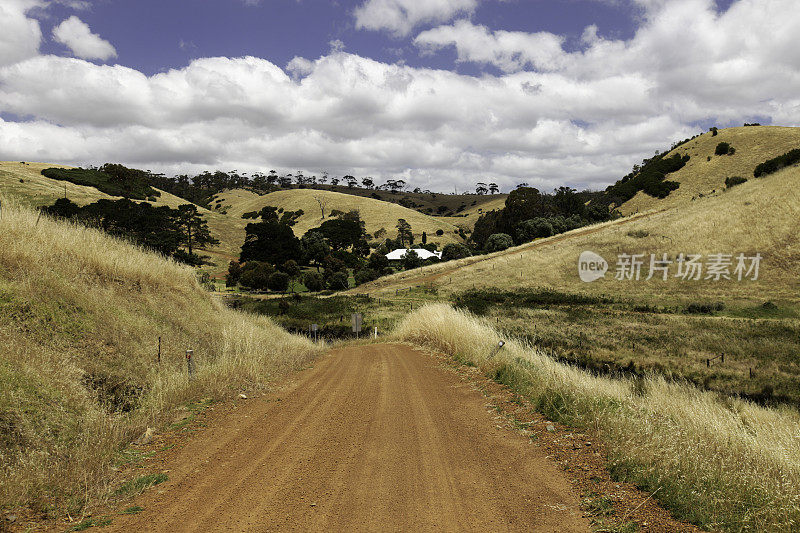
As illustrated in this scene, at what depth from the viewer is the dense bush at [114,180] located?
96.9 meters

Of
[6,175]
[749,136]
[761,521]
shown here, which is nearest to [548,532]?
[761,521]

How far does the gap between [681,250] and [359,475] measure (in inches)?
2315

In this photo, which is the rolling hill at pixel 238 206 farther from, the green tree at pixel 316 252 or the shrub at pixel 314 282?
the shrub at pixel 314 282

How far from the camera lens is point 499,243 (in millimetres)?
80375

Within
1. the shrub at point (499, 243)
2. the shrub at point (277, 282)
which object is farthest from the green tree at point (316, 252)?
the shrub at point (499, 243)

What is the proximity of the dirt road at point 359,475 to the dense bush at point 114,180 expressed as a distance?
111 meters

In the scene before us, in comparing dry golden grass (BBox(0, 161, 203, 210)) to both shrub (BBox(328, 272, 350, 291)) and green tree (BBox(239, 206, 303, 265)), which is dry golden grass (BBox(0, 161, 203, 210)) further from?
shrub (BBox(328, 272, 350, 291))

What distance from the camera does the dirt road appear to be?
3936 mm

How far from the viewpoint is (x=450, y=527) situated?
3816mm

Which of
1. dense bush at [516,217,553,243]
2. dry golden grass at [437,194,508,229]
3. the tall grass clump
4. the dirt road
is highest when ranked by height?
dry golden grass at [437,194,508,229]

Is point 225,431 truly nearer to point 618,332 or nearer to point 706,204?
point 618,332

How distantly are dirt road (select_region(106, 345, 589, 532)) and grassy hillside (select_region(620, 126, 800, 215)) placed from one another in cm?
9724

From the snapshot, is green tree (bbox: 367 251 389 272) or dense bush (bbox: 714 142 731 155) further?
dense bush (bbox: 714 142 731 155)

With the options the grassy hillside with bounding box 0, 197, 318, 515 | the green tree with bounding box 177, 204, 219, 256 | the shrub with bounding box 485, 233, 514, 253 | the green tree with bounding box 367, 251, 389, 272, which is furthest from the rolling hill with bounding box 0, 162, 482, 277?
the grassy hillside with bounding box 0, 197, 318, 515
